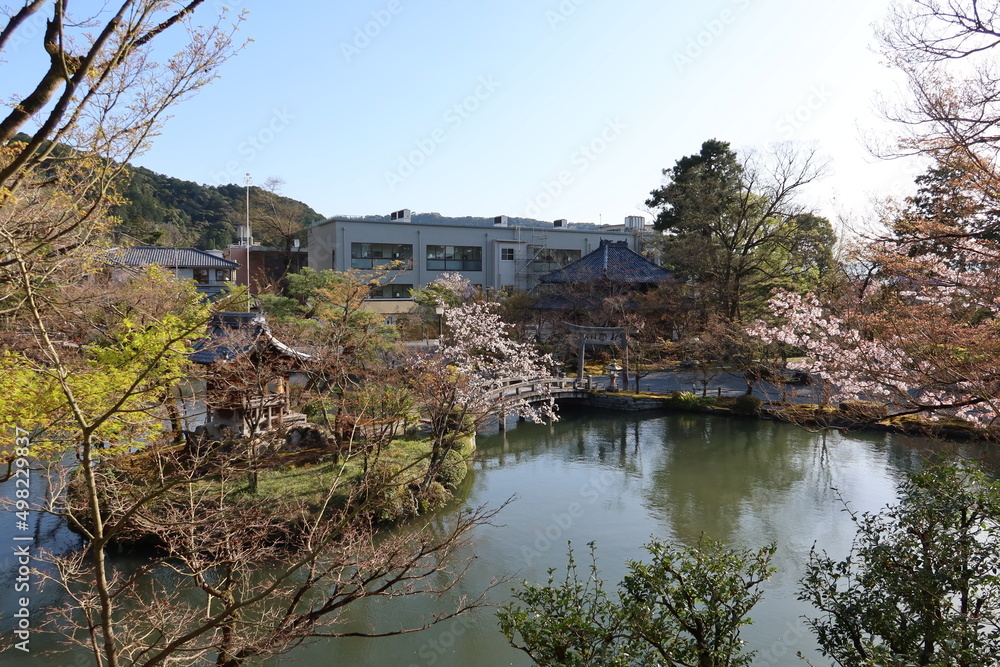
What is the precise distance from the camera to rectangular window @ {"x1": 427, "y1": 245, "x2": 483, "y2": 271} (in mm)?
29469

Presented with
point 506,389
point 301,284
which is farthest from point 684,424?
point 301,284

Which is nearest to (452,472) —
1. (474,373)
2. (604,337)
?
(474,373)

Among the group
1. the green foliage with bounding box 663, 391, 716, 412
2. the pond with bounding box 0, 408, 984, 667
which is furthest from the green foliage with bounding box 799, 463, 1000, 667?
the green foliage with bounding box 663, 391, 716, 412

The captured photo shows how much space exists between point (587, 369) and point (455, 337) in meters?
Result: 7.43

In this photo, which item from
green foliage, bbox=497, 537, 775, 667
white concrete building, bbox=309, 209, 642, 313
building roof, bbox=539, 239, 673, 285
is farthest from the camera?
white concrete building, bbox=309, 209, 642, 313

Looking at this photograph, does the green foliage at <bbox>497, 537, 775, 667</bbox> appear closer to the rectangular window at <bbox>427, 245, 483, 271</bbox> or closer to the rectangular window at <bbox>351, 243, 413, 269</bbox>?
the rectangular window at <bbox>351, 243, 413, 269</bbox>

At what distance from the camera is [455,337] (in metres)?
18.0

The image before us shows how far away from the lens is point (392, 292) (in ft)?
94.0

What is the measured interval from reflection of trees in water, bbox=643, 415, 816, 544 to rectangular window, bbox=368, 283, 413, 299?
14976 millimetres

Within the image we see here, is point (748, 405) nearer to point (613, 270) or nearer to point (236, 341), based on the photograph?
point (613, 270)

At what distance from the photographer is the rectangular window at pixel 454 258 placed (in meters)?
29.5

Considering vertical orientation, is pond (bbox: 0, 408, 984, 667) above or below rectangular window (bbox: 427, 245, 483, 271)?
below

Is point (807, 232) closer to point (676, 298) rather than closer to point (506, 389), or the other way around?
point (676, 298)

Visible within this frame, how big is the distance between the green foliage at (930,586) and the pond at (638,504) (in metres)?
2.53
